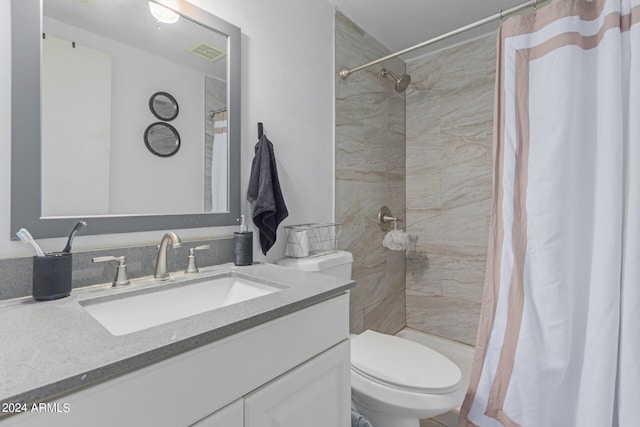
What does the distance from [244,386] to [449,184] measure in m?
2.07

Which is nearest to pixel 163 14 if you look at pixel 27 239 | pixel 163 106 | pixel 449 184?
pixel 163 106

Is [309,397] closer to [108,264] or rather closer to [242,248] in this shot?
[242,248]

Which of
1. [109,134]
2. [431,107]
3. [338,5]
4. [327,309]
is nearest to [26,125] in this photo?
[109,134]

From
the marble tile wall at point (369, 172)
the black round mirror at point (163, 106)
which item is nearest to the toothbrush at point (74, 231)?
the black round mirror at point (163, 106)

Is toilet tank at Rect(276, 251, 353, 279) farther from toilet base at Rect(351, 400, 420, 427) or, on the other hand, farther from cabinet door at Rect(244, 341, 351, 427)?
toilet base at Rect(351, 400, 420, 427)

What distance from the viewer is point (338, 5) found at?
70.1 inches

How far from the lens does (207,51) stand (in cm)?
121

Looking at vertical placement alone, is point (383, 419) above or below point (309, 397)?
below

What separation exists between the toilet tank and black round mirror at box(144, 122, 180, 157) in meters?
0.66

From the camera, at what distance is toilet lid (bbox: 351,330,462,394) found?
1.19 m

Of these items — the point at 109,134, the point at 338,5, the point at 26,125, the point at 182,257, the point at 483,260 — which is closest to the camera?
the point at 26,125

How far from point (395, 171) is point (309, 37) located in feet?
3.76

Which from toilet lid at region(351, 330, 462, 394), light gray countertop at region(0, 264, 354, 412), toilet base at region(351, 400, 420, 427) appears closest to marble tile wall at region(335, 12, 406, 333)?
toilet lid at region(351, 330, 462, 394)

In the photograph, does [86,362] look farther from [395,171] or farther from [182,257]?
[395,171]
